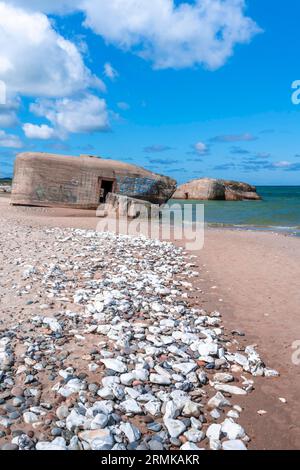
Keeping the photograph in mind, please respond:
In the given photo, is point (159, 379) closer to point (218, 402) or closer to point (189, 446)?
point (218, 402)

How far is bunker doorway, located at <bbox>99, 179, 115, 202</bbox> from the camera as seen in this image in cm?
2623

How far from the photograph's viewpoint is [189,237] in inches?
682

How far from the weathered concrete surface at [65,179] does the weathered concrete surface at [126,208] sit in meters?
1.18

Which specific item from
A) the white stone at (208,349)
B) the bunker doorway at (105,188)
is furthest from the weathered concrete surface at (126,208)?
the white stone at (208,349)

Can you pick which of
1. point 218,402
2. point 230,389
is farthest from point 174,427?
point 230,389

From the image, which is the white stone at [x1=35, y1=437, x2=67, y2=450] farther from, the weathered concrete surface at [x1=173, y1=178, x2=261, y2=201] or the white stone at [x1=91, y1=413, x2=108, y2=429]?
the weathered concrete surface at [x1=173, y1=178, x2=261, y2=201]

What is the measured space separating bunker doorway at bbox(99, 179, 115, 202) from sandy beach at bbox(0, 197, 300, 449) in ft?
38.2

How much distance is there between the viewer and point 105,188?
88.9 feet

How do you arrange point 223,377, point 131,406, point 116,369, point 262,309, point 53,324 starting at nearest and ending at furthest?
1. point 131,406
2. point 116,369
3. point 223,377
4. point 53,324
5. point 262,309

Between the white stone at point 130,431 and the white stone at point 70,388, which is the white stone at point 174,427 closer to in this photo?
the white stone at point 130,431

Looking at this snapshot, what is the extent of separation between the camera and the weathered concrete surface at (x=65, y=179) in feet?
82.1

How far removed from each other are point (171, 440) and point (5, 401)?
174cm

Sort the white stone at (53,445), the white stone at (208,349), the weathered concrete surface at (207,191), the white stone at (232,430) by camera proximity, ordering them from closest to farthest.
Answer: the white stone at (53,445) → the white stone at (232,430) → the white stone at (208,349) → the weathered concrete surface at (207,191)

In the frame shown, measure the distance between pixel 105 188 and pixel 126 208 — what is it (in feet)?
12.7
